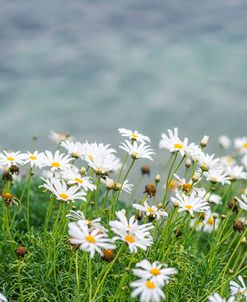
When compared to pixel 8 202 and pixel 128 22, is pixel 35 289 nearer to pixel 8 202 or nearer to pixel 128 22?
pixel 8 202

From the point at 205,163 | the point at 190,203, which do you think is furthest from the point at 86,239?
the point at 205,163

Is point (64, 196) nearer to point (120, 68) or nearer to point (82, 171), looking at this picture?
point (82, 171)

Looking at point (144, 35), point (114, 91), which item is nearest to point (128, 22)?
point (144, 35)

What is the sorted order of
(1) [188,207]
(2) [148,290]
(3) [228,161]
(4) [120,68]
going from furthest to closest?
(4) [120,68] < (3) [228,161] < (1) [188,207] < (2) [148,290]

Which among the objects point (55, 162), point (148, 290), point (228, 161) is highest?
point (55, 162)

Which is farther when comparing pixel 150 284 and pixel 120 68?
pixel 120 68

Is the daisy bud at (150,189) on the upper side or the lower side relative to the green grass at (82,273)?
upper

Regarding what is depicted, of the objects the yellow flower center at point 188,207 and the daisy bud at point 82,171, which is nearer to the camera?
the yellow flower center at point 188,207

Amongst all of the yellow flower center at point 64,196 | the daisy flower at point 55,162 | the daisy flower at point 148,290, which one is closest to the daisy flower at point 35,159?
the daisy flower at point 55,162

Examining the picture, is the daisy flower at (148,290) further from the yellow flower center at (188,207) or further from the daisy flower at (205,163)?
the daisy flower at (205,163)
